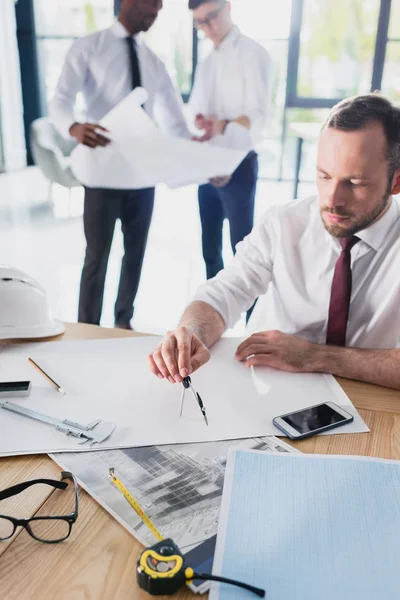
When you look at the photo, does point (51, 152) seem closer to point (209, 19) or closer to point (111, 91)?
point (111, 91)

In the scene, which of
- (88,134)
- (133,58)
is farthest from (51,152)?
(133,58)

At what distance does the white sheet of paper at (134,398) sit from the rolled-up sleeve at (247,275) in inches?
Answer: 9.5

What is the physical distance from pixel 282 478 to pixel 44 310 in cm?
72

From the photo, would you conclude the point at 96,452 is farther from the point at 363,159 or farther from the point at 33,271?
the point at 33,271

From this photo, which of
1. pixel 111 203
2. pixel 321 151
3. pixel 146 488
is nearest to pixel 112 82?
pixel 111 203

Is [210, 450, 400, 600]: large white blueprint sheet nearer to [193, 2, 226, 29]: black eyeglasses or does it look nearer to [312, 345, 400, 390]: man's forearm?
[312, 345, 400, 390]: man's forearm

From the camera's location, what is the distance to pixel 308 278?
56.2 inches

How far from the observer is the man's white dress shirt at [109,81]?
7.77 ft

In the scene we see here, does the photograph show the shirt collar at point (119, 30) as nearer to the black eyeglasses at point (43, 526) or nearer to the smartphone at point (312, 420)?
the smartphone at point (312, 420)

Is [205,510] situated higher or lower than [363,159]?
lower

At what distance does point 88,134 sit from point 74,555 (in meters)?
2.10

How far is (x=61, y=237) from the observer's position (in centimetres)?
396

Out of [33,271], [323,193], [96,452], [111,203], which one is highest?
[323,193]

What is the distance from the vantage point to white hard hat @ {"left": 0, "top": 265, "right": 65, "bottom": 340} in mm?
1234
